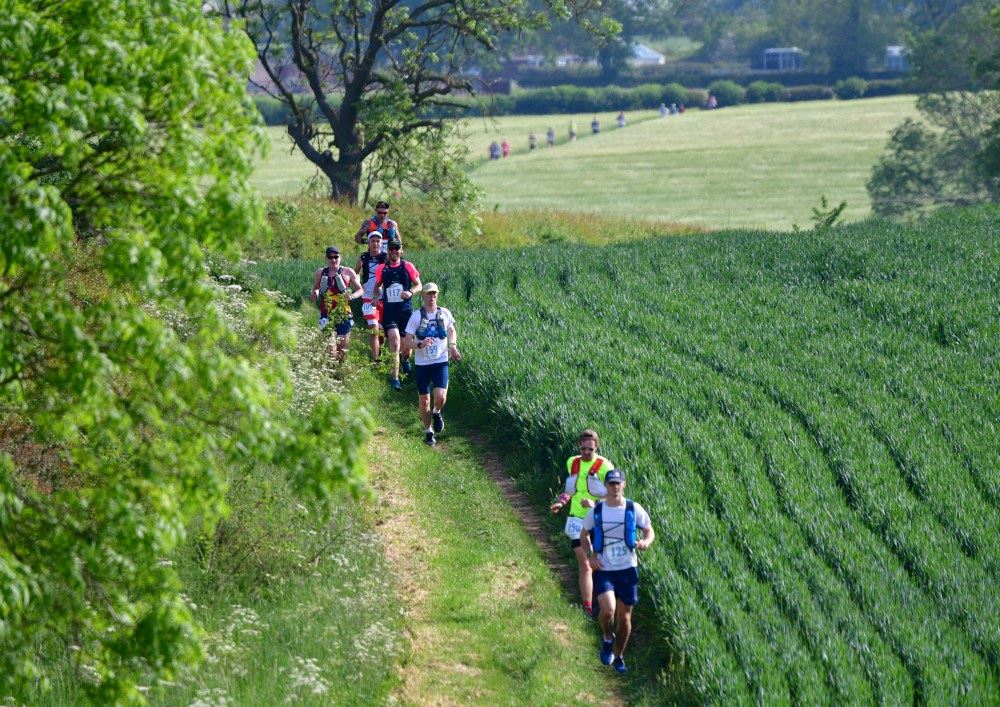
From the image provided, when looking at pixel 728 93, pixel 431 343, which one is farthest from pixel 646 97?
pixel 431 343

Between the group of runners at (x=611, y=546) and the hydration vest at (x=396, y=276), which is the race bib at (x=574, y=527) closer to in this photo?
the group of runners at (x=611, y=546)

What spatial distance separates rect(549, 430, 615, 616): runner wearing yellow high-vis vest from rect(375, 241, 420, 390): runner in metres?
6.31

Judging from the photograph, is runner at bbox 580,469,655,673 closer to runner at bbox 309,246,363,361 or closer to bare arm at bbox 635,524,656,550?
bare arm at bbox 635,524,656,550

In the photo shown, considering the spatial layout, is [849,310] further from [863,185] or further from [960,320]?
[863,185]

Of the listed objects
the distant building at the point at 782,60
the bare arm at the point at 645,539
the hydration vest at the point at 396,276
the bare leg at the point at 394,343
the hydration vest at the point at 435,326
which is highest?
the distant building at the point at 782,60

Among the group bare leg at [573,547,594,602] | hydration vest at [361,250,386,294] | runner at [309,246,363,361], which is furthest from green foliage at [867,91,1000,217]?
bare leg at [573,547,594,602]

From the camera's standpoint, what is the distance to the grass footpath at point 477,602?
1123 cm

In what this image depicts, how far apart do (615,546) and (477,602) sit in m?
1.99

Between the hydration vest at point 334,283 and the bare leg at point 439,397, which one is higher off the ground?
the hydration vest at point 334,283

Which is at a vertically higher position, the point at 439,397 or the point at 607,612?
the point at 439,397

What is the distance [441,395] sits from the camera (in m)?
16.6

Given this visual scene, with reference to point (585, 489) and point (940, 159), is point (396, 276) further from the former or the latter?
point (940, 159)

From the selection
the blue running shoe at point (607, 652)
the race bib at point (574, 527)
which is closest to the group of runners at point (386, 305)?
the race bib at point (574, 527)

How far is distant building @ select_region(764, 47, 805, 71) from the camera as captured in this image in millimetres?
126312
